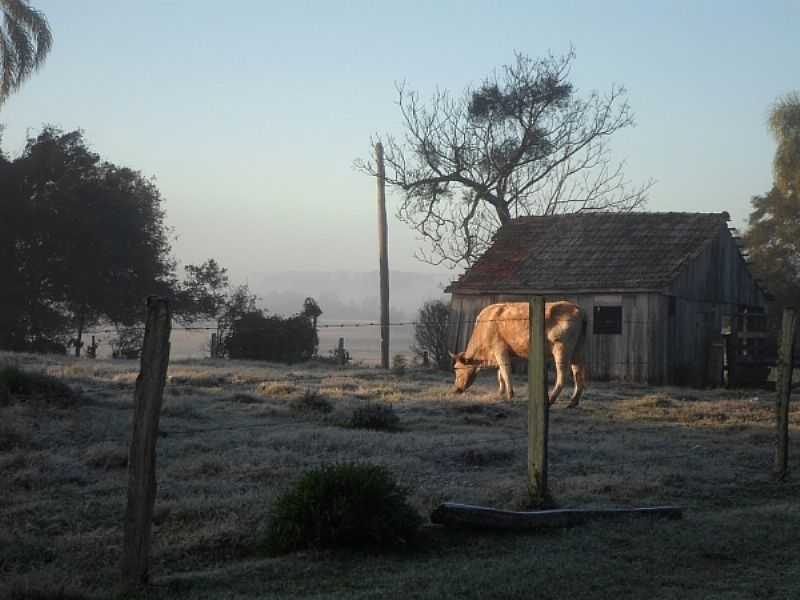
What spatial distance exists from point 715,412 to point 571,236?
49.1ft

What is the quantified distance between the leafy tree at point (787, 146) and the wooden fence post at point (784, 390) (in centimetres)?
3857

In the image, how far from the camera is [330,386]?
888 inches

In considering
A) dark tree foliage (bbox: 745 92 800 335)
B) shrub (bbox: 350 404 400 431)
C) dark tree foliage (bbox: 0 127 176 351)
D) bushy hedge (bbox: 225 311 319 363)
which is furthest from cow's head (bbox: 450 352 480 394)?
dark tree foliage (bbox: 745 92 800 335)

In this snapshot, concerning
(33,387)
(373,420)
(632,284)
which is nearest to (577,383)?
(373,420)

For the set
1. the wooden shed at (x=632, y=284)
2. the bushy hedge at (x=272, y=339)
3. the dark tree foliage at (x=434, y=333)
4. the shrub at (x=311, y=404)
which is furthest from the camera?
the dark tree foliage at (x=434, y=333)

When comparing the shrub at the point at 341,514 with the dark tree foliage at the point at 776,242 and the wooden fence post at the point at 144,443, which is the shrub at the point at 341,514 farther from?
the dark tree foliage at the point at 776,242

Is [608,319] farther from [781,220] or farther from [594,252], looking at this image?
[781,220]

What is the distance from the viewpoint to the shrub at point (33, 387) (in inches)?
648

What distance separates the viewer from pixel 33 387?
54.9 feet

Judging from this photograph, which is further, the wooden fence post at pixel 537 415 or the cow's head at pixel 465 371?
the cow's head at pixel 465 371

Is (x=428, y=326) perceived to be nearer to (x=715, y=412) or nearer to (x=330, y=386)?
(x=330, y=386)

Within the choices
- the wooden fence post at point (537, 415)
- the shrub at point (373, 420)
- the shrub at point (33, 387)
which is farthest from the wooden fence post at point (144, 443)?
the shrub at point (33, 387)

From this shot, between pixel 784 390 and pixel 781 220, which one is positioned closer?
pixel 784 390

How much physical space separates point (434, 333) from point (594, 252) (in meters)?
8.60
